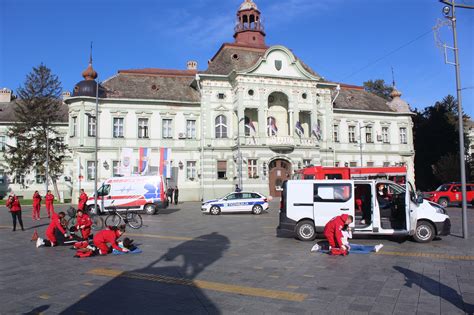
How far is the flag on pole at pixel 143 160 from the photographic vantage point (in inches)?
1518

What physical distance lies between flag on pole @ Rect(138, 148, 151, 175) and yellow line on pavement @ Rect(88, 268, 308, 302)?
97.7 ft

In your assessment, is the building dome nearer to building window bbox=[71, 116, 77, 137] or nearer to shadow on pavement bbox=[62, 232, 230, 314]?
building window bbox=[71, 116, 77, 137]

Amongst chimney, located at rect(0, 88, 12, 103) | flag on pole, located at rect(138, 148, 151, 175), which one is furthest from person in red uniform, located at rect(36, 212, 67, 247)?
chimney, located at rect(0, 88, 12, 103)

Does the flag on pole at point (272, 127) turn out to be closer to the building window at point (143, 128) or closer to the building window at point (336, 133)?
the building window at point (336, 133)

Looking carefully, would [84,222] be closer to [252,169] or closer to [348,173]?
[348,173]

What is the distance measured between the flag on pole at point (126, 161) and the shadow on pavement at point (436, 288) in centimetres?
3085

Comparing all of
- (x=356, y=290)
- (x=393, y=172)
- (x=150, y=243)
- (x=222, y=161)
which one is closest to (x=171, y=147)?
(x=222, y=161)

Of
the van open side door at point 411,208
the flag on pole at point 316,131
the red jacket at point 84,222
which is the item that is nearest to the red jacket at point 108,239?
the red jacket at point 84,222

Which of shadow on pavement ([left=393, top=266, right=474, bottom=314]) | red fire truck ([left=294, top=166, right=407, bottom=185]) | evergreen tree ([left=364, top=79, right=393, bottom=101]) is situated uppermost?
evergreen tree ([left=364, top=79, right=393, bottom=101])

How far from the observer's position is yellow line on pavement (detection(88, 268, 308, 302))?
23.5 ft

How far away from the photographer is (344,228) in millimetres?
11336

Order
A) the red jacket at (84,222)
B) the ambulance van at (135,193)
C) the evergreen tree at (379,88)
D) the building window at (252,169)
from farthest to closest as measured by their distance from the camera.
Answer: the evergreen tree at (379,88) < the building window at (252,169) < the ambulance van at (135,193) < the red jacket at (84,222)

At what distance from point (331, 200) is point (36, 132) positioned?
4477 centimetres

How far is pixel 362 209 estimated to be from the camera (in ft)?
45.6
